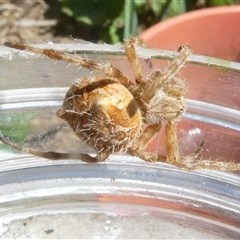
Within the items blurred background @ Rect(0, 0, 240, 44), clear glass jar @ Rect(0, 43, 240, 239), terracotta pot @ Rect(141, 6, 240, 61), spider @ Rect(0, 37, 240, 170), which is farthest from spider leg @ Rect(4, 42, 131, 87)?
blurred background @ Rect(0, 0, 240, 44)

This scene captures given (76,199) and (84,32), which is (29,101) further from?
(84,32)

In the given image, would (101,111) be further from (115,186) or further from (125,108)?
(115,186)

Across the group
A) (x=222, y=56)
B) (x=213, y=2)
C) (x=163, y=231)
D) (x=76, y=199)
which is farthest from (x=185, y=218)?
(x=213, y=2)

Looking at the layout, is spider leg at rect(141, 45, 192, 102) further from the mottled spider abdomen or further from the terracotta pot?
the terracotta pot

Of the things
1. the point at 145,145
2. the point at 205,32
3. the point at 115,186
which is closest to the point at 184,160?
the point at 145,145

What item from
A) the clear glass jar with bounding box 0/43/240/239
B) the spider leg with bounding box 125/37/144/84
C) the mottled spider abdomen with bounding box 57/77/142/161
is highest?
the spider leg with bounding box 125/37/144/84

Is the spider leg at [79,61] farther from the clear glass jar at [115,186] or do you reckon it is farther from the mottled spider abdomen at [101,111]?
the clear glass jar at [115,186]
